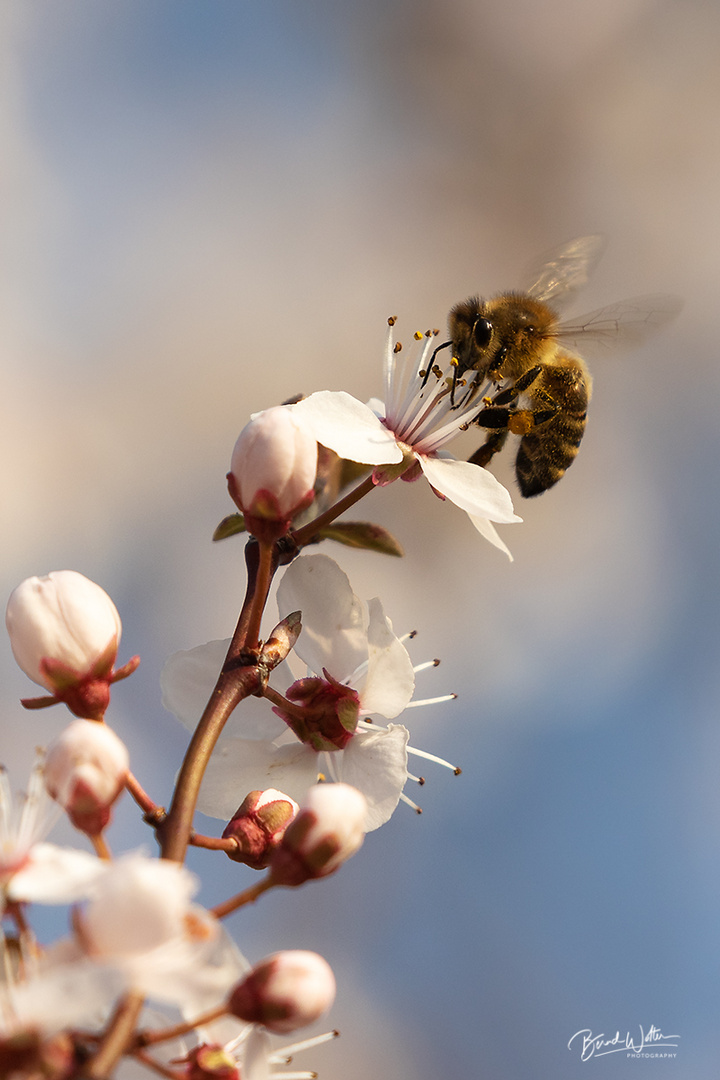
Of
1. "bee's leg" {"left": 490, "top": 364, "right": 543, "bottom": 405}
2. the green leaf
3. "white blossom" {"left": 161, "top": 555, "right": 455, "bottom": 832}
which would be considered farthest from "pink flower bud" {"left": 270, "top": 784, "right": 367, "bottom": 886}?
"bee's leg" {"left": 490, "top": 364, "right": 543, "bottom": 405}

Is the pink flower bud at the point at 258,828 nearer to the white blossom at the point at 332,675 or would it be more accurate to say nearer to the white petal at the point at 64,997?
the white blossom at the point at 332,675

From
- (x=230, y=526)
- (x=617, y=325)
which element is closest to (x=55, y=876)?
(x=230, y=526)

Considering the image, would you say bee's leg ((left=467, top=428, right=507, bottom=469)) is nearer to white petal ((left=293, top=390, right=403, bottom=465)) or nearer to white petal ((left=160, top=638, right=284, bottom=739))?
white petal ((left=293, top=390, right=403, bottom=465))

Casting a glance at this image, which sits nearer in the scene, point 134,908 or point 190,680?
point 134,908

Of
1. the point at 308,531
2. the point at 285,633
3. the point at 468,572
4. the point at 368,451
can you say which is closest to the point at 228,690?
the point at 285,633

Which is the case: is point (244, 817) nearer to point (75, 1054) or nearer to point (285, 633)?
point (285, 633)

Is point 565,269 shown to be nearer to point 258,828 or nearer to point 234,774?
point 234,774
